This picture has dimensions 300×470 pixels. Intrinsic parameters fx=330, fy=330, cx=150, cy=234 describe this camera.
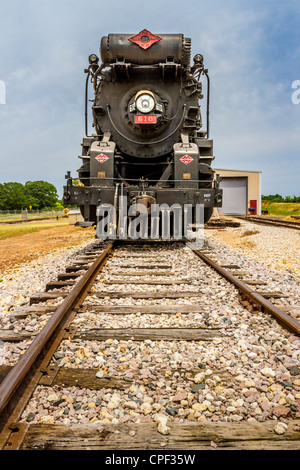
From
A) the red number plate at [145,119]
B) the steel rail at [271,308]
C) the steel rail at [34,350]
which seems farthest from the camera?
the red number plate at [145,119]

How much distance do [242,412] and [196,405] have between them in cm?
24

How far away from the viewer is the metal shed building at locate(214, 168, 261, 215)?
32.3 m

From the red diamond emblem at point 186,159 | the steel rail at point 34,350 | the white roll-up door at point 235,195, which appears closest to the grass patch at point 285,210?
the white roll-up door at point 235,195

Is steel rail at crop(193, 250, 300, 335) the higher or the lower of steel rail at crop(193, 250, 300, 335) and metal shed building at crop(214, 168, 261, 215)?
the lower

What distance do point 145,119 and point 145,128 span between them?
0.20 meters

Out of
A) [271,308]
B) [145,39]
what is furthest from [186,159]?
[271,308]

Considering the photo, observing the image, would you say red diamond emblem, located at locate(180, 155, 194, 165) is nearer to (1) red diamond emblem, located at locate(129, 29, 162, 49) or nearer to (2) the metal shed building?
(1) red diamond emblem, located at locate(129, 29, 162, 49)

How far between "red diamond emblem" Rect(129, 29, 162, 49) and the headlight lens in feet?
4.07

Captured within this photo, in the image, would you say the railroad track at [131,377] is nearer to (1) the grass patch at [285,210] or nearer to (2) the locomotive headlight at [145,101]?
(2) the locomotive headlight at [145,101]

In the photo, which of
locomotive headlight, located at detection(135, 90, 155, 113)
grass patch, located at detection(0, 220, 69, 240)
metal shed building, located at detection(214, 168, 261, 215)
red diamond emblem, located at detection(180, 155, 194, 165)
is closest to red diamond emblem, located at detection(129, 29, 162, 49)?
locomotive headlight, located at detection(135, 90, 155, 113)

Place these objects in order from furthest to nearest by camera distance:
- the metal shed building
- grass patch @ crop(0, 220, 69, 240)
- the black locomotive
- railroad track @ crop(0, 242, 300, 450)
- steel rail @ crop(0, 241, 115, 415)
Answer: the metal shed building
grass patch @ crop(0, 220, 69, 240)
the black locomotive
steel rail @ crop(0, 241, 115, 415)
railroad track @ crop(0, 242, 300, 450)

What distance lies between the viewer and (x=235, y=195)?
32500mm

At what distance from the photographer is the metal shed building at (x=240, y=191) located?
1271 inches

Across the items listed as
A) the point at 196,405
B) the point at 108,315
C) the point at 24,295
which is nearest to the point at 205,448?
the point at 196,405
